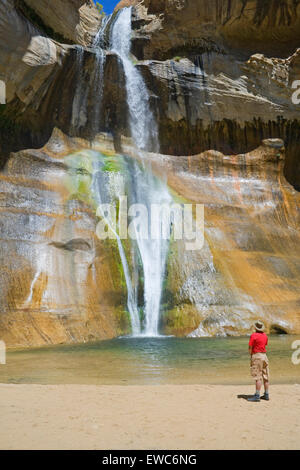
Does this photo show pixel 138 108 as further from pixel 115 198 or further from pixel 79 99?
pixel 115 198

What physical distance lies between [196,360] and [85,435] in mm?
6801

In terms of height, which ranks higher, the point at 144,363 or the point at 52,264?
the point at 52,264

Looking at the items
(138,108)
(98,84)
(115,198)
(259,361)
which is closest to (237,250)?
(115,198)

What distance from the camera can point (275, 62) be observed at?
27859 mm

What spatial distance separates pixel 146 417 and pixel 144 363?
17.1ft

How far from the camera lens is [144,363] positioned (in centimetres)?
1116

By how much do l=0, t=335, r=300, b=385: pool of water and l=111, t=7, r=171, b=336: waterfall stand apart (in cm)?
347

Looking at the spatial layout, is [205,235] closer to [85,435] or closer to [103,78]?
[103,78]

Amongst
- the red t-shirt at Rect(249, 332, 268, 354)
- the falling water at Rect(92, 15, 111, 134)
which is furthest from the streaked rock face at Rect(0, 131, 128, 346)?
the red t-shirt at Rect(249, 332, 268, 354)

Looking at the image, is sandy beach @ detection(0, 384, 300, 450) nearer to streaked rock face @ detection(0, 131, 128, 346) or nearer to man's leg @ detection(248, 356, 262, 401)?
man's leg @ detection(248, 356, 262, 401)

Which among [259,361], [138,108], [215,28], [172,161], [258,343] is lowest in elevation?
[259,361]

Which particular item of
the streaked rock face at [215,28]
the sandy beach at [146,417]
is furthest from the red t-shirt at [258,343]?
the streaked rock face at [215,28]

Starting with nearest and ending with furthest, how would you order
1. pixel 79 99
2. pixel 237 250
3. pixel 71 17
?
pixel 237 250 < pixel 71 17 < pixel 79 99

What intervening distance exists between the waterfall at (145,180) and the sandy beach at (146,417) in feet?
35.3
